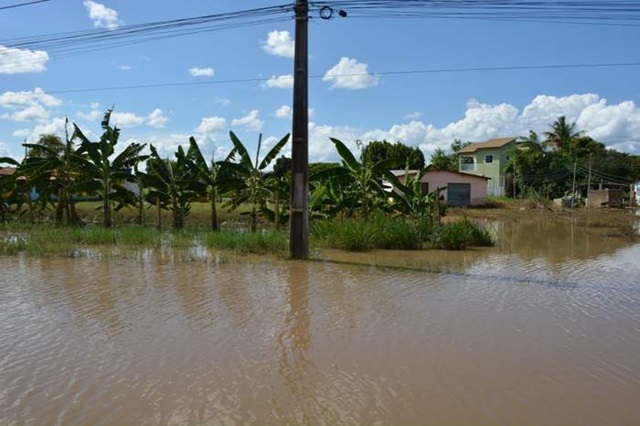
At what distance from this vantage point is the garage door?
133ft

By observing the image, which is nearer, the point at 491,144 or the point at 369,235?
the point at 369,235

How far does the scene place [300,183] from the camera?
12.5 metres

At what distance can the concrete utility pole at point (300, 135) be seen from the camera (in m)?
12.5

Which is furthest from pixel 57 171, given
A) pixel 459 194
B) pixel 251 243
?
pixel 459 194

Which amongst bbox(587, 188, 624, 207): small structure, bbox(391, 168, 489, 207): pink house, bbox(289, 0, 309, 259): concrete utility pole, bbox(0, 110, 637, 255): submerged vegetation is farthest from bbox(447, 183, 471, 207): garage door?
bbox(289, 0, 309, 259): concrete utility pole

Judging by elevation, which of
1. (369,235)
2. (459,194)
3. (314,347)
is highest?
(459,194)

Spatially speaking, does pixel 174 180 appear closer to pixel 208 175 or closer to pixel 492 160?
pixel 208 175

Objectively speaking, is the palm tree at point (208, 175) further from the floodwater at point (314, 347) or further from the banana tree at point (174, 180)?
the floodwater at point (314, 347)

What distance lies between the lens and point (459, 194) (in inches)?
1603

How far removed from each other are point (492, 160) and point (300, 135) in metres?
46.2

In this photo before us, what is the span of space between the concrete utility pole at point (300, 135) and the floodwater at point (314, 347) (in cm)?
171

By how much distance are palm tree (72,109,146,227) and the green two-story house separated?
39.6 metres

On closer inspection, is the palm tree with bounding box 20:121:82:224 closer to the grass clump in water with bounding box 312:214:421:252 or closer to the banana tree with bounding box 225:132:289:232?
the banana tree with bounding box 225:132:289:232

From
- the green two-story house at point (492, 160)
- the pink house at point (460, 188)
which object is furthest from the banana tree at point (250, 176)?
the green two-story house at point (492, 160)
